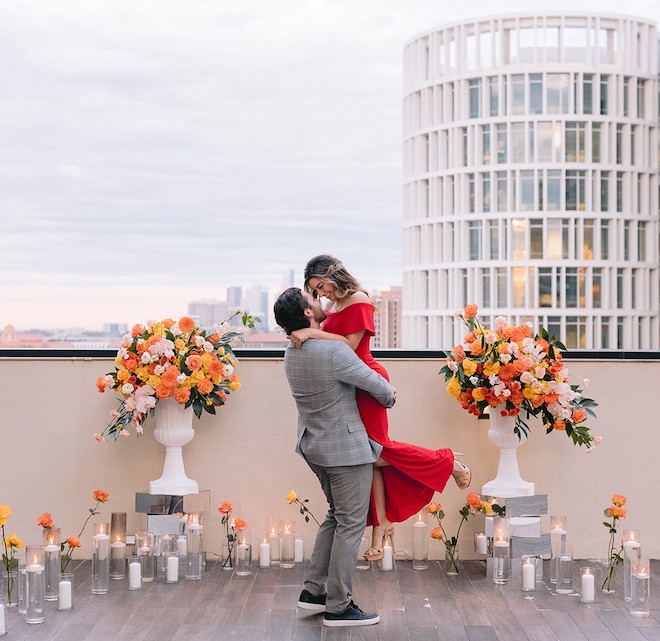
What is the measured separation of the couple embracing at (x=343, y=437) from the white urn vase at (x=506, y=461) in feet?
1.98

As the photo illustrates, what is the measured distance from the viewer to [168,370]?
4.33 meters

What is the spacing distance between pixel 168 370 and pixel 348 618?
1377 millimetres

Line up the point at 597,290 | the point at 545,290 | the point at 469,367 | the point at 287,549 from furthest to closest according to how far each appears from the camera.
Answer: the point at 545,290
the point at 597,290
the point at 287,549
the point at 469,367

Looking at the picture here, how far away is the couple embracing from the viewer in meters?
3.45

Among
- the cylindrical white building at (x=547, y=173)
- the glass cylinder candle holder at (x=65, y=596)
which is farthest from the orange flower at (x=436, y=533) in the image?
the cylindrical white building at (x=547, y=173)

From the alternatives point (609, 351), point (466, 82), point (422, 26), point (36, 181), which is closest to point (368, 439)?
point (609, 351)

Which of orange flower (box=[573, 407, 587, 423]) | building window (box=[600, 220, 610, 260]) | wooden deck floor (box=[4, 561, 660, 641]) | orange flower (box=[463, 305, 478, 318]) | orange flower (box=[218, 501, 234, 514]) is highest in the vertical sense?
building window (box=[600, 220, 610, 260])

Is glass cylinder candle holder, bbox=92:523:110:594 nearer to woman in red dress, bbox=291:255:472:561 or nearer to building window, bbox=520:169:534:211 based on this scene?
woman in red dress, bbox=291:255:472:561

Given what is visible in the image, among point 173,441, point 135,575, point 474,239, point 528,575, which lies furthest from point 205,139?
point 528,575

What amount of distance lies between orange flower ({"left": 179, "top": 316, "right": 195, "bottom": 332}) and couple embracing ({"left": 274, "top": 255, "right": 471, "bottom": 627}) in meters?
0.90

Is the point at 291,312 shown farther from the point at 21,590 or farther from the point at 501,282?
the point at 501,282

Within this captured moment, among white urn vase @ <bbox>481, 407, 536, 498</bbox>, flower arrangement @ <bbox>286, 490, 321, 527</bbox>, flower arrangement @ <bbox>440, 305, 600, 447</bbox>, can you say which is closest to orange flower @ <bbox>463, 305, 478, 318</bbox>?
flower arrangement @ <bbox>440, 305, 600, 447</bbox>

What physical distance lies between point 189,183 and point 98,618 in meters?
54.8

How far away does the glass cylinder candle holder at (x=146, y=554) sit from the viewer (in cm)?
419
